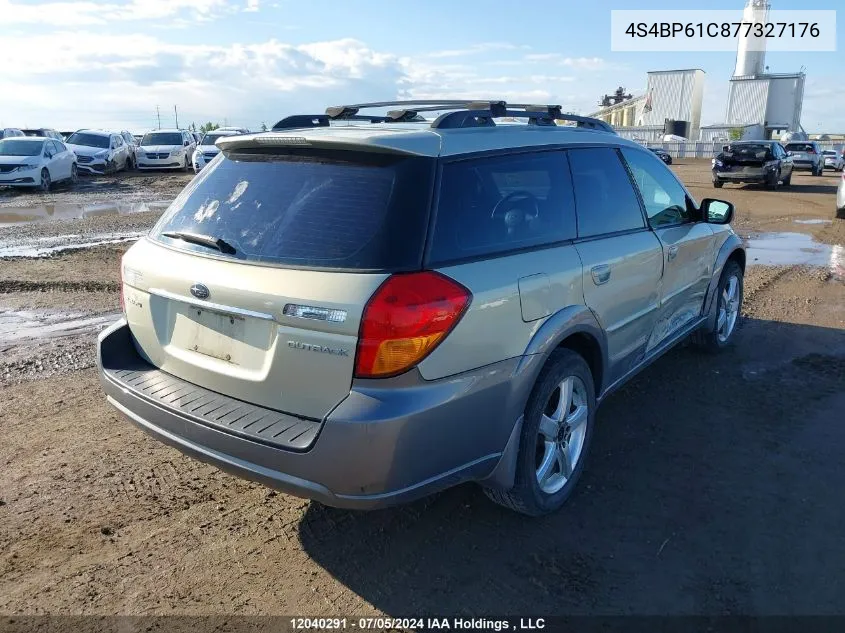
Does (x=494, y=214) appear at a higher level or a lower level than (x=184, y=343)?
higher

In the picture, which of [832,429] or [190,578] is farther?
[832,429]

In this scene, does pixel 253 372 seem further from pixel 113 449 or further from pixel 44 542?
pixel 113 449

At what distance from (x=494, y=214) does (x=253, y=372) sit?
49.4 inches

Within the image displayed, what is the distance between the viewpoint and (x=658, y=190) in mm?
4562

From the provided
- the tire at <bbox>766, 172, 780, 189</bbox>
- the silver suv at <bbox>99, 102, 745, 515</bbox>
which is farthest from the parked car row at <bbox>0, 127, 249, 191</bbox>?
the silver suv at <bbox>99, 102, 745, 515</bbox>

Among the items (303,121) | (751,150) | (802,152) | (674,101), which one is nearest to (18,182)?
(303,121)

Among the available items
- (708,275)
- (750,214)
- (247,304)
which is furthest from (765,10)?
(247,304)

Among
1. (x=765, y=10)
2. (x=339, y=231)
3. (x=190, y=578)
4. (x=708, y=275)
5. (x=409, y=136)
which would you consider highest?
(x=765, y=10)

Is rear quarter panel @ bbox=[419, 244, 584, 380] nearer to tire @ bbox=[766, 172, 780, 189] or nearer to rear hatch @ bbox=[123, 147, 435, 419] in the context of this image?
rear hatch @ bbox=[123, 147, 435, 419]

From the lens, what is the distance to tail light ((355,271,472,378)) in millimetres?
2471

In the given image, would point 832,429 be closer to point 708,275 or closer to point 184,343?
point 708,275

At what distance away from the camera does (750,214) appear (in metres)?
15.9

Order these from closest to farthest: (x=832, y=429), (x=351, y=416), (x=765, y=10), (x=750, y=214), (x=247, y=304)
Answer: (x=351, y=416)
(x=247, y=304)
(x=832, y=429)
(x=750, y=214)
(x=765, y=10)

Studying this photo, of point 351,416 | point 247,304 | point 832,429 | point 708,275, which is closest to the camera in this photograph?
point 351,416
